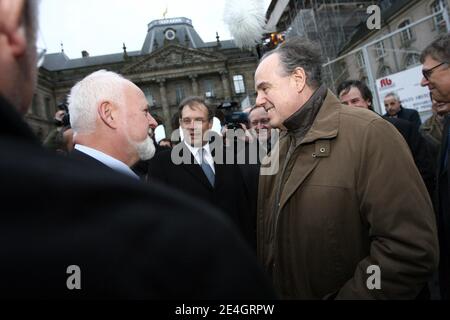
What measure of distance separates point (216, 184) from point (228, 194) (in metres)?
0.13

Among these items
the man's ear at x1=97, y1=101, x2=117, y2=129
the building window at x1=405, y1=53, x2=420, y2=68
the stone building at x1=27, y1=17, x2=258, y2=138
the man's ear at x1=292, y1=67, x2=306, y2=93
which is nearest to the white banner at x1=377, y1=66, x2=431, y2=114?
the building window at x1=405, y1=53, x2=420, y2=68

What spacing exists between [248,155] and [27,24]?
2645mm

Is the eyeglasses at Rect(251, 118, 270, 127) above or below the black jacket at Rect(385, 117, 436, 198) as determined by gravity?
above

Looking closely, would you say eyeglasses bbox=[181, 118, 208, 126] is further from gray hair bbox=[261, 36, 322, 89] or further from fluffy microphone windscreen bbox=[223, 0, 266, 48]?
fluffy microphone windscreen bbox=[223, 0, 266, 48]

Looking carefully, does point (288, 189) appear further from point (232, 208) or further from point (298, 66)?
point (232, 208)

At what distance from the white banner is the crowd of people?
121 inches

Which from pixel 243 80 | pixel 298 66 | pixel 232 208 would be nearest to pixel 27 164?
pixel 298 66

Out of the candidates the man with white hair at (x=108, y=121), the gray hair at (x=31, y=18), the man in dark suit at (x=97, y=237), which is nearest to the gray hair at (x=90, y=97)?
the man with white hair at (x=108, y=121)

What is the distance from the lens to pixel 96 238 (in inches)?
19.9

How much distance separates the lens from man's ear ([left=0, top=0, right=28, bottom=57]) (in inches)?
24.3

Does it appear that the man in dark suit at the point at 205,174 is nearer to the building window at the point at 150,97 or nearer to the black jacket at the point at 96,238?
the black jacket at the point at 96,238

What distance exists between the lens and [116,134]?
6.70 ft

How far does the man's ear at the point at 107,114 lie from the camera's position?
2.01 meters
